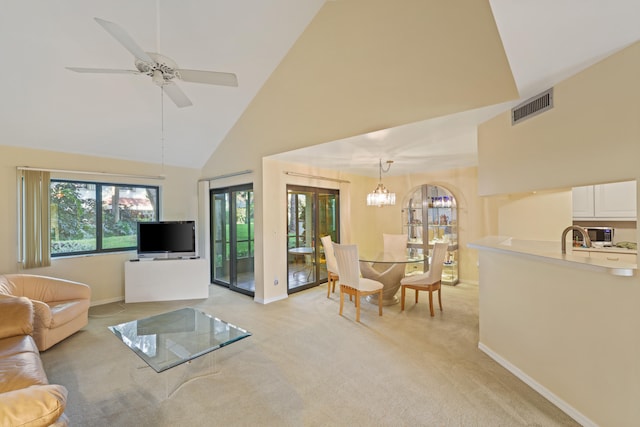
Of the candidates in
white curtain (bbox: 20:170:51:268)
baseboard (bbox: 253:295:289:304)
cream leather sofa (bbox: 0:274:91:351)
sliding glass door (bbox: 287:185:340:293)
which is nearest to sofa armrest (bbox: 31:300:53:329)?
cream leather sofa (bbox: 0:274:91:351)

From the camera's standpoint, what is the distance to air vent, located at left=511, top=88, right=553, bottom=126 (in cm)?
210

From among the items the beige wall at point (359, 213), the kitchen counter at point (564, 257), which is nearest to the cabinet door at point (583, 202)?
the kitchen counter at point (564, 257)

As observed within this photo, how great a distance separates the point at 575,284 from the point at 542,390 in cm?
92

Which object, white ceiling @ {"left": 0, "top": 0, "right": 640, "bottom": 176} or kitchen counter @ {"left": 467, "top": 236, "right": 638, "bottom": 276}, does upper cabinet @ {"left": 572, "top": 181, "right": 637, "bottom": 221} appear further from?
white ceiling @ {"left": 0, "top": 0, "right": 640, "bottom": 176}

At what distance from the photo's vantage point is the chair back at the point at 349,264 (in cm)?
369

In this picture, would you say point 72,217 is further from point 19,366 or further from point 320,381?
Result: point 320,381

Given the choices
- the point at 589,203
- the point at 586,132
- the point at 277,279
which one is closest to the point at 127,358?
the point at 277,279

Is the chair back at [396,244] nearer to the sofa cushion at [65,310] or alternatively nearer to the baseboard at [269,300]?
the baseboard at [269,300]

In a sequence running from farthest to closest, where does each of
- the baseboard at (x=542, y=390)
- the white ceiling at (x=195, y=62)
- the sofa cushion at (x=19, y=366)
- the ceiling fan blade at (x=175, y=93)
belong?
1. the ceiling fan blade at (x=175, y=93)
2. the baseboard at (x=542, y=390)
3. the sofa cushion at (x=19, y=366)
4. the white ceiling at (x=195, y=62)

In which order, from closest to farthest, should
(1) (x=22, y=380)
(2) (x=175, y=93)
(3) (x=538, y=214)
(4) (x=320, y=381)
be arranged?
(1) (x=22, y=380)
(4) (x=320, y=381)
(2) (x=175, y=93)
(3) (x=538, y=214)

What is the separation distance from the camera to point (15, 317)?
2377mm

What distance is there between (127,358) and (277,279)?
2.26m

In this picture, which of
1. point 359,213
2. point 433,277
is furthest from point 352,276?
point 359,213

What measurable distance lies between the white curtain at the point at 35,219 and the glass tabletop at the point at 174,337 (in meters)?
2.55
